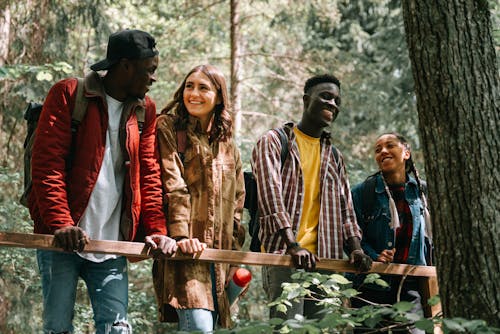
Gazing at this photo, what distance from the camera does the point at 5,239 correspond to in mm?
4125

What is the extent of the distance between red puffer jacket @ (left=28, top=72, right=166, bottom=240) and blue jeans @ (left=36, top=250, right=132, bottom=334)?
19cm

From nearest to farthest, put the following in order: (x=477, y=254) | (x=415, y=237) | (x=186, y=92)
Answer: (x=477, y=254), (x=186, y=92), (x=415, y=237)

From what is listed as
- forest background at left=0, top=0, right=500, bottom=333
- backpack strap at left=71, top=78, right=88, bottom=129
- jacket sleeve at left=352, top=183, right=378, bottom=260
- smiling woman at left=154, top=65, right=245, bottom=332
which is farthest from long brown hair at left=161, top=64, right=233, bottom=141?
forest background at left=0, top=0, right=500, bottom=333

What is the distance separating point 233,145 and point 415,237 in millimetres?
1576

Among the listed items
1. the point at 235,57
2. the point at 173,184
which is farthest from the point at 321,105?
the point at 235,57

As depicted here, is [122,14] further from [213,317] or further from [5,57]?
[213,317]

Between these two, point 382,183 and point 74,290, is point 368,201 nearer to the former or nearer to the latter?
point 382,183

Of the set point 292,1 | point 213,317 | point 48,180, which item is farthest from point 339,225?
point 292,1

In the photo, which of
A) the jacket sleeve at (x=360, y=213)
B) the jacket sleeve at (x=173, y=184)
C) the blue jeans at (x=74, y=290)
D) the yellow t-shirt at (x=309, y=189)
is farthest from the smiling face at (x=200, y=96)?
the jacket sleeve at (x=360, y=213)

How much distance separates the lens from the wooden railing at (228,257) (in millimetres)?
4012

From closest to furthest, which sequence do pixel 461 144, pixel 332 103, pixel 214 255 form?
pixel 461 144, pixel 214 255, pixel 332 103

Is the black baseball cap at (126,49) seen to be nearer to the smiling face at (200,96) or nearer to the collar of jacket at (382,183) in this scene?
the smiling face at (200,96)

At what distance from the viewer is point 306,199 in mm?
5238

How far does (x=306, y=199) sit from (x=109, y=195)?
1.49 meters
